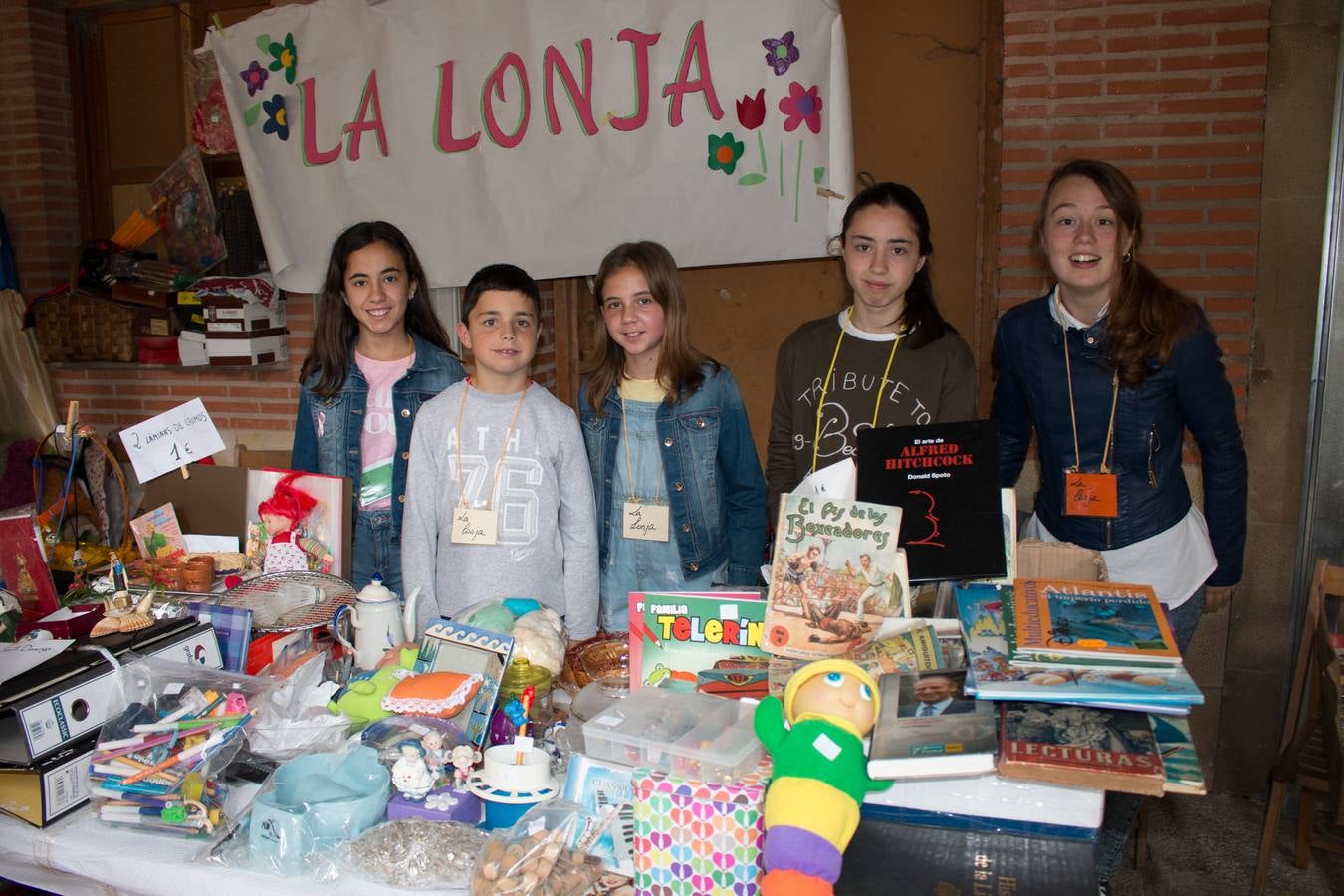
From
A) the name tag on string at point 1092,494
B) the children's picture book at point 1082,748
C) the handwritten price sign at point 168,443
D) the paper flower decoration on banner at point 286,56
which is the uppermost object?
the paper flower decoration on banner at point 286,56

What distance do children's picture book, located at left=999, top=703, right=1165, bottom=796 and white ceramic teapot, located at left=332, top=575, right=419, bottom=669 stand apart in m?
1.20

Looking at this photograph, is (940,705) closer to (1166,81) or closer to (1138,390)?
(1138,390)

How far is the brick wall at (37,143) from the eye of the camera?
5.14 metres

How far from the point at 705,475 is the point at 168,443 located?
4.71ft

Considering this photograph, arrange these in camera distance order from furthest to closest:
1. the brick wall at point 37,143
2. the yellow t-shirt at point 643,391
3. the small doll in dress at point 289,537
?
1. the brick wall at point 37,143
2. the yellow t-shirt at point 643,391
3. the small doll in dress at point 289,537

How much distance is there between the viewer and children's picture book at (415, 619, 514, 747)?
1704 millimetres

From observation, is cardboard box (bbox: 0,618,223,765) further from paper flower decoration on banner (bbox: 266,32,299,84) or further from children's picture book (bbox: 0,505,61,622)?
paper flower decoration on banner (bbox: 266,32,299,84)

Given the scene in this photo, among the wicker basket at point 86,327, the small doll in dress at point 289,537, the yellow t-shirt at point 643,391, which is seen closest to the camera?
the small doll in dress at point 289,537

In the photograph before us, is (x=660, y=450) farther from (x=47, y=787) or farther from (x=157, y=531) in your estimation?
(x=47, y=787)

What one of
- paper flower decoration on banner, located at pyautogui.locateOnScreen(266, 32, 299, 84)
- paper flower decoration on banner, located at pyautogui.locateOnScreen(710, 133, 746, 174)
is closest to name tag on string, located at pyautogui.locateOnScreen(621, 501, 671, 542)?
paper flower decoration on banner, located at pyautogui.locateOnScreen(710, 133, 746, 174)

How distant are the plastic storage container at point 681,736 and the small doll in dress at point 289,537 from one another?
1150 millimetres

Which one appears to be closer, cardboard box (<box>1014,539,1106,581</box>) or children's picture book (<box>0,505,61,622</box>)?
cardboard box (<box>1014,539,1106,581</box>)

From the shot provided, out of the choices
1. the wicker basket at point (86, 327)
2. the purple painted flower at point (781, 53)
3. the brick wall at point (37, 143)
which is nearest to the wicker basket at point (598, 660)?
the purple painted flower at point (781, 53)

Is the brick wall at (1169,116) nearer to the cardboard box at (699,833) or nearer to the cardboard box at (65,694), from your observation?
the cardboard box at (699,833)
